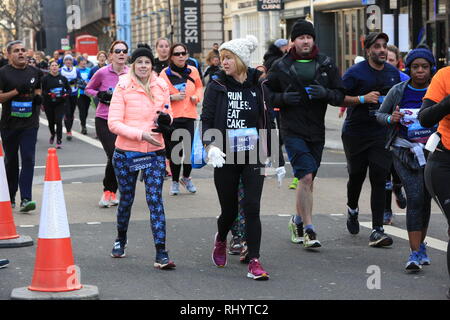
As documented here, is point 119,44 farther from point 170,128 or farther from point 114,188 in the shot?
point 170,128

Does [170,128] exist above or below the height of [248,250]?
above

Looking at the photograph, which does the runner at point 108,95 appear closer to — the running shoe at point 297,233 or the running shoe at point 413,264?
the running shoe at point 297,233

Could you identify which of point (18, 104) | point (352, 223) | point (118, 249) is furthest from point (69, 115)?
point (118, 249)

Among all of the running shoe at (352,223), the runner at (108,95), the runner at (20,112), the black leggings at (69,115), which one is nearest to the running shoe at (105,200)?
the runner at (108,95)

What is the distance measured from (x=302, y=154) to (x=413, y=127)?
1093mm

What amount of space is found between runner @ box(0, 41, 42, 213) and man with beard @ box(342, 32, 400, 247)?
3.78 meters

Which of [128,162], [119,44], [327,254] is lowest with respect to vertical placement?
[327,254]

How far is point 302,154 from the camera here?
9.13 meters

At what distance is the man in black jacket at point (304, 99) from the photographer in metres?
9.07

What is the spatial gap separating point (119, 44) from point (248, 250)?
4.24 meters

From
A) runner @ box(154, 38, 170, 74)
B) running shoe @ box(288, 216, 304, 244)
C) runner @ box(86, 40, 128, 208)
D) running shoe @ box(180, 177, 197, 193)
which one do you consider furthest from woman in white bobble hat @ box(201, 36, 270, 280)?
runner @ box(154, 38, 170, 74)

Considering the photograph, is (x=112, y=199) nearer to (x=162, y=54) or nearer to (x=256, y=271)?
(x=162, y=54)

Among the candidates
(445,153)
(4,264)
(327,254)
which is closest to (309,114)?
(327,254)

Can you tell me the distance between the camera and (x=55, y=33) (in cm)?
8125
